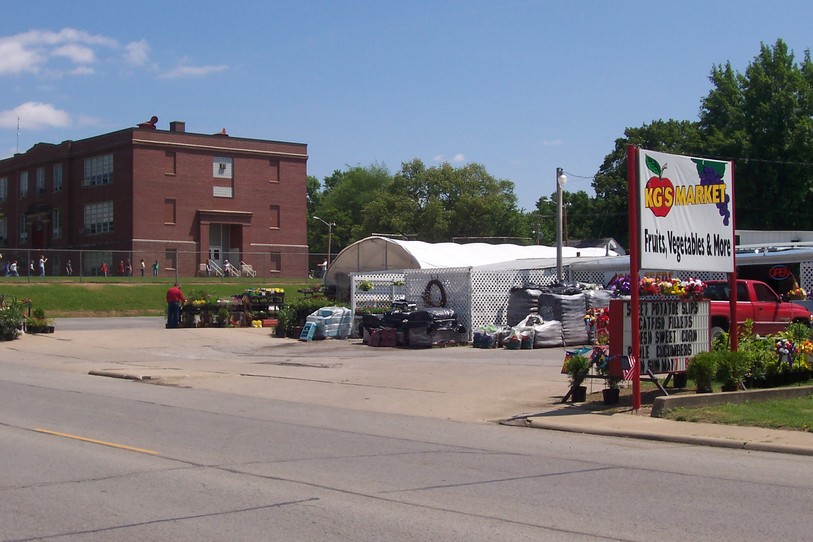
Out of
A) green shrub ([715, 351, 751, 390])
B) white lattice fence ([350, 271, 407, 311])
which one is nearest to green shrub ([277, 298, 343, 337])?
white lattice fence ([350, 271, 407, 311])

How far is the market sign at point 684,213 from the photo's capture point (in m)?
14.3

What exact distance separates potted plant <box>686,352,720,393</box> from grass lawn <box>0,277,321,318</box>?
33.8 m

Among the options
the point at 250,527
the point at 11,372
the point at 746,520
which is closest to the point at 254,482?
the point at 250,527

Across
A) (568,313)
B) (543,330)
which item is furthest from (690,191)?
(568,313)

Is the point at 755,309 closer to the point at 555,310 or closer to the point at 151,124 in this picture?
the point at 555,310

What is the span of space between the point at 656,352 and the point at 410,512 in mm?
8311

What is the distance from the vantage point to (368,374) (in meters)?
20.9

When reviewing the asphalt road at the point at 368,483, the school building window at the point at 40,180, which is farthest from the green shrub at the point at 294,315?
the school building window at the point at 40,180

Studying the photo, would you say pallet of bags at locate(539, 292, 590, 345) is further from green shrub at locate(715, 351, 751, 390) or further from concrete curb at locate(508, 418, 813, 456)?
concrete curb at locate(508, 418, 813, 456)

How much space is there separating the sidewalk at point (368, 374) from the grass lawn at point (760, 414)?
0.30 m

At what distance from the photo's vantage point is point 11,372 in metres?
21.4

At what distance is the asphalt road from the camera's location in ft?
23.4

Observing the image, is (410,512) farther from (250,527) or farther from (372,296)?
(372,296)

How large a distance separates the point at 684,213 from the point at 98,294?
42732 mm
